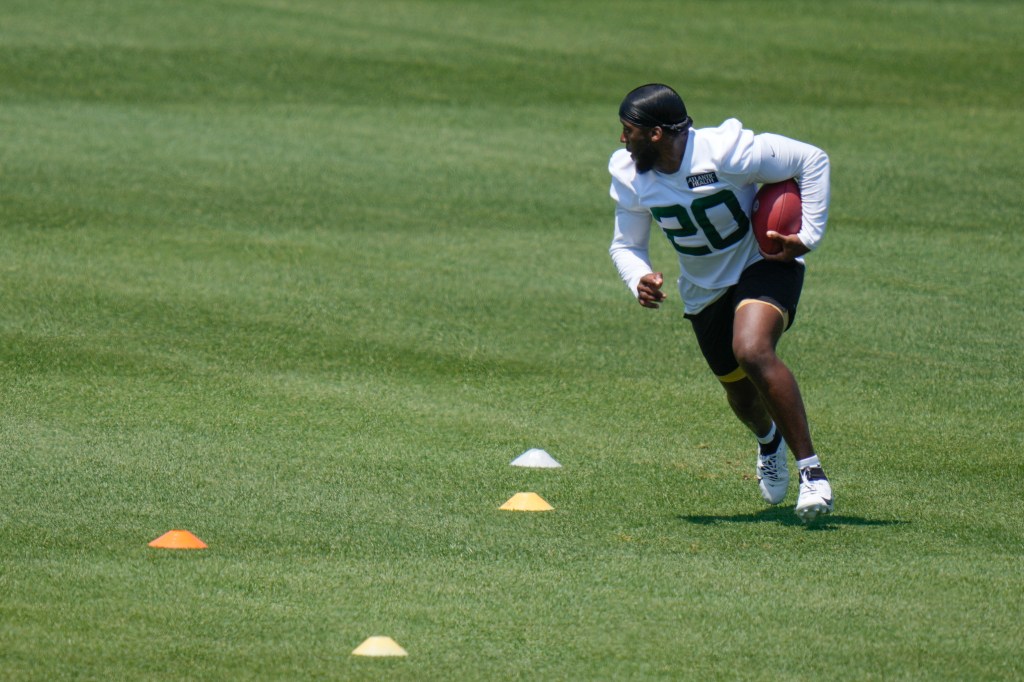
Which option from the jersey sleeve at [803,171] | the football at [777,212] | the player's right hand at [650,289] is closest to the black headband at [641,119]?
the jersey sleeve at [803,171]

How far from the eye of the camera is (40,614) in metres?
6.13

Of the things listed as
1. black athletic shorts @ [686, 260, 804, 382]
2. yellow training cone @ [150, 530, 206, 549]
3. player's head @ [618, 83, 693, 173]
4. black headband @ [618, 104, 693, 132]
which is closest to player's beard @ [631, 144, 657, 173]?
player's head @ [618, 83, 693, 173]

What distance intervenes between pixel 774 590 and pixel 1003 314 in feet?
23.8

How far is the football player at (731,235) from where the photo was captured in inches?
304

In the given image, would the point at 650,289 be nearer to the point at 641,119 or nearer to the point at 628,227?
the point at 628,227

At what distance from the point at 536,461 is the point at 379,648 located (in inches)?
126

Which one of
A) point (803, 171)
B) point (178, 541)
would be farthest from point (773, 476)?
point (178, 541)

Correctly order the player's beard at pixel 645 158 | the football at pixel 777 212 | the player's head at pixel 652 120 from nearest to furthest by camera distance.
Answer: the player's head at pixel 652 120 → the player's beard at pixel 645 158 → the football at pixel 777 212

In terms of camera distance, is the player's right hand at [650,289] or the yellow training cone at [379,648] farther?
the player's right hand at [650,289]

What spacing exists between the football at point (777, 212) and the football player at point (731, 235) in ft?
0.14

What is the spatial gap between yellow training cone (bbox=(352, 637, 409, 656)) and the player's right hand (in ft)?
8.67

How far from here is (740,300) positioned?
26.2 ft

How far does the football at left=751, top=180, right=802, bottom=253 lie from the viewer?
794cm

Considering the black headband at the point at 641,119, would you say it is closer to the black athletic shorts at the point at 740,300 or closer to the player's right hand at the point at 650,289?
the player's right hand at the point at 650,289
